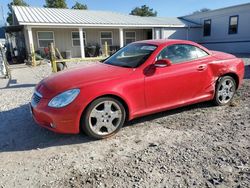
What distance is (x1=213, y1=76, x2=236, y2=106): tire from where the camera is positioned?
5.40 m

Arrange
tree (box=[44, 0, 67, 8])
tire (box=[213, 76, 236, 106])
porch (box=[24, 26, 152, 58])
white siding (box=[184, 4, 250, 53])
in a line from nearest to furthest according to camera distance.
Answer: tire (box=[213, 76, 236, 106]) → porch (box=[24, 26, 152, 58]) → white siding (box=[184, 4, 250, 53]) → tree (box=[44, 0, 67, 8])

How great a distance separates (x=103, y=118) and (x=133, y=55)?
1565 mm

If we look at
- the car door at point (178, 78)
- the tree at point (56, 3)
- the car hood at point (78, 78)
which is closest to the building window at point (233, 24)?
the car door at point (178, 78)

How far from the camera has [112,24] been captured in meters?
19.8

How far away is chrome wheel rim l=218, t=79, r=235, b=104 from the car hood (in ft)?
7.52

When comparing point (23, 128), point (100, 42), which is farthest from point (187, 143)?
point (100, 42)

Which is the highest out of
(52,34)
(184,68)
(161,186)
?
(52,34)

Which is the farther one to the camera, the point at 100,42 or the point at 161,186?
the point at 100,42

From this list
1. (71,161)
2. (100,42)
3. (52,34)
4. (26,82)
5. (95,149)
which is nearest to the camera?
(71,161)

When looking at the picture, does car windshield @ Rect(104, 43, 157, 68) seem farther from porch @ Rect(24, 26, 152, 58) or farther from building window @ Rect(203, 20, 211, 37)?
building window @ Rect(203, 20, 211, 37)

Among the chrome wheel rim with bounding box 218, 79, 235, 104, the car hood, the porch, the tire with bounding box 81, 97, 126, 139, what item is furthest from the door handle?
the porch

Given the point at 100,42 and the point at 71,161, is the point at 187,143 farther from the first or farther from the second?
the point at 100,42

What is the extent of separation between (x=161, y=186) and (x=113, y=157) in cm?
92

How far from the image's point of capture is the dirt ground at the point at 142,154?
9.84 feet
